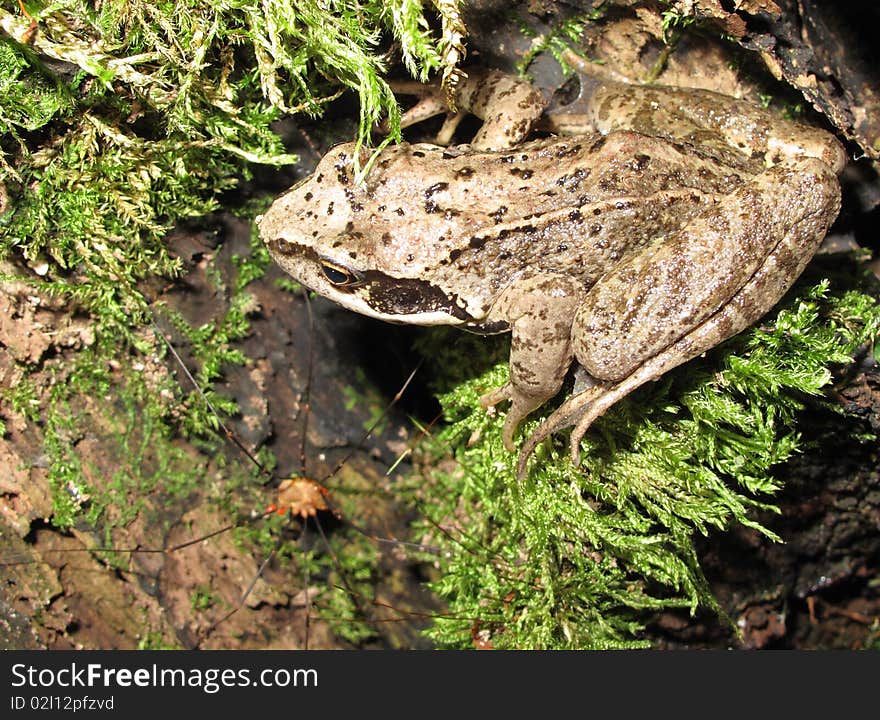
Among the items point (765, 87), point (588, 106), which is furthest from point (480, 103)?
point (765, 87)

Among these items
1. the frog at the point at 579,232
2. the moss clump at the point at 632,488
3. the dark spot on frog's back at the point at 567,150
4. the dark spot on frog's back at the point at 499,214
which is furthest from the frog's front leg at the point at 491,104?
the moss clump at the point at 632,488

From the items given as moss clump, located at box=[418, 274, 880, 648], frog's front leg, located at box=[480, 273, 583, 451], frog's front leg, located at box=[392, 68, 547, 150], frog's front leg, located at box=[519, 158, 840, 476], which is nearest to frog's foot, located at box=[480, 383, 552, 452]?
frog's front leg, located at box=[480, 273, 583, 451]

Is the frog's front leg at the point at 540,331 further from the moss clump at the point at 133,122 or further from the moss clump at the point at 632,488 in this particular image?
the moss clump at the point at 133,122

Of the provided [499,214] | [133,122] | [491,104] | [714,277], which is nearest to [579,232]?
[499,214]

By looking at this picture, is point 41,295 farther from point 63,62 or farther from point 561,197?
point 561,197

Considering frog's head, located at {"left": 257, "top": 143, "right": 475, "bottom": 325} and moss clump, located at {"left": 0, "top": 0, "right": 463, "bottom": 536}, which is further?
frog's head, located at {"left": 257, "top": 143, "right": 475, "bottom": 325}

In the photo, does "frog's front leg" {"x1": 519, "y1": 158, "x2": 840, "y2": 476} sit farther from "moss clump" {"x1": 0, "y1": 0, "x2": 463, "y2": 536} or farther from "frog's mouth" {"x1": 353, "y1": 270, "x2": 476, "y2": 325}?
"moss clump" {"x1": 0, "y1": 0, "x2": 463, "y2": 536}
